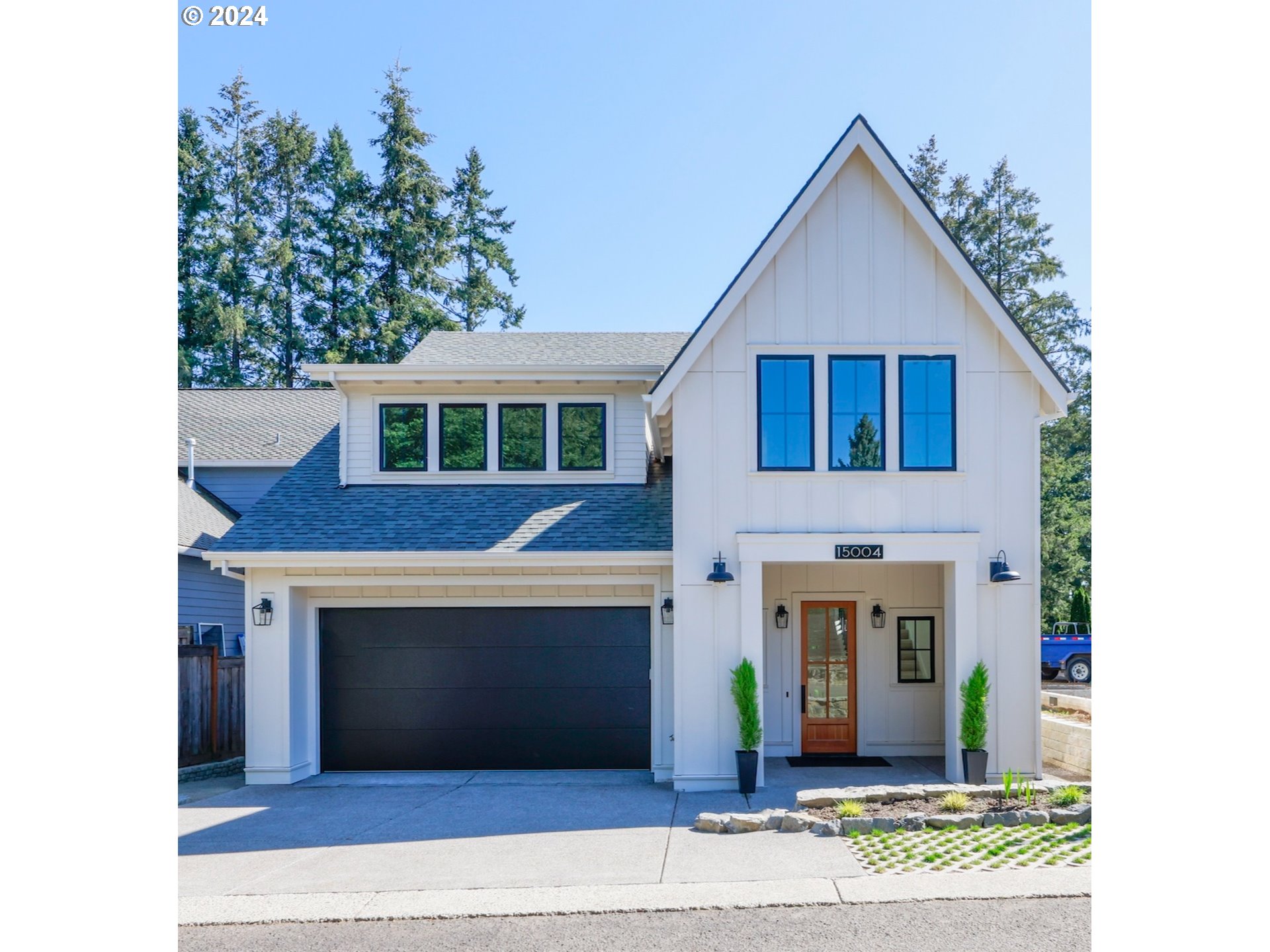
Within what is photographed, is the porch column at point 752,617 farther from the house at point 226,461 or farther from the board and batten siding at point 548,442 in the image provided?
the house at point 226,461

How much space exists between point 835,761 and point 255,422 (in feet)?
47.6

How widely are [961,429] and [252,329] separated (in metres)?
25.8

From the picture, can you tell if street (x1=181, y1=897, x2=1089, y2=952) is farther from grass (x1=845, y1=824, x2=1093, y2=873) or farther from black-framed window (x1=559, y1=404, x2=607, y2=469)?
black-framed window (x1=559, y1=404, x2=607, y2=469)

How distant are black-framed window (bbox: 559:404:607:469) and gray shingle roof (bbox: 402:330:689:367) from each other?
116 cm

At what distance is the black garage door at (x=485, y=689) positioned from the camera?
11656 mm

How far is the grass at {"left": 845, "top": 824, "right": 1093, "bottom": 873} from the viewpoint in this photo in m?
6.85

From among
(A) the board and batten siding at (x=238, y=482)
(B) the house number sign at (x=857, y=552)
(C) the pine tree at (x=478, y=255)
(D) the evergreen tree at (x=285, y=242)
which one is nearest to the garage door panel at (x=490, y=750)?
(B) the house number sign at (x=857, y=552)

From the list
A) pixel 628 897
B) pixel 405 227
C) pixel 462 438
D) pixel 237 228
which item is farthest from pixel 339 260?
pixel 628 897

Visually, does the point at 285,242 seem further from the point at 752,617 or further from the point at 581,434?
the point at 752,617

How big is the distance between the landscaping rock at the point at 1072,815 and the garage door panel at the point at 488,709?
16.5ft
